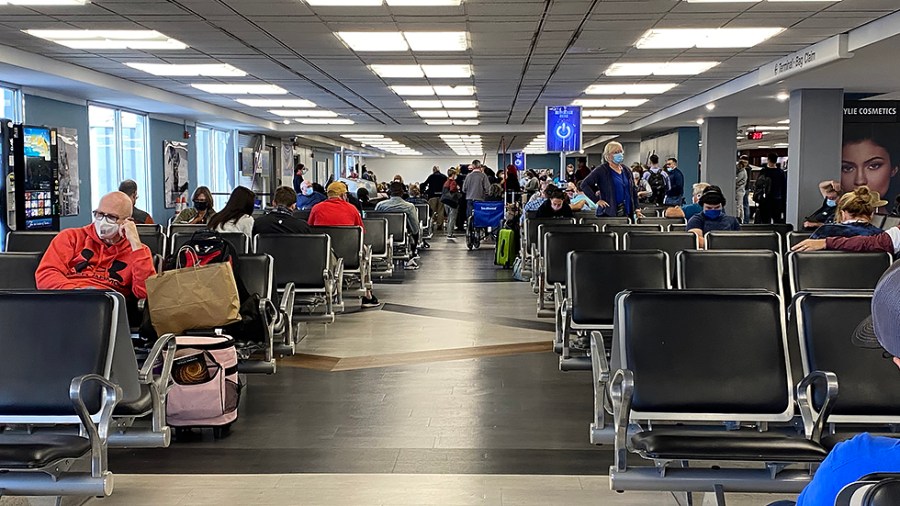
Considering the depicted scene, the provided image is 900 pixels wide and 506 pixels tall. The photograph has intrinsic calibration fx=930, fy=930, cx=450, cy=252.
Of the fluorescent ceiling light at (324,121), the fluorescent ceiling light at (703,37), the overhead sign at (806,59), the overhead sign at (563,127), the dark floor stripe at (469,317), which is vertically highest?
the fluorescent ceiling light at (324,121)

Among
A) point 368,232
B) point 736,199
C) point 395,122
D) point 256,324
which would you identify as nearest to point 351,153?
point 395,122

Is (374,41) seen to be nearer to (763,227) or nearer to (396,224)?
(396,224)

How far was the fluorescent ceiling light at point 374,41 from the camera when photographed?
992 centimetres

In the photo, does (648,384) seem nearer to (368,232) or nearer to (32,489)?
(32,489)

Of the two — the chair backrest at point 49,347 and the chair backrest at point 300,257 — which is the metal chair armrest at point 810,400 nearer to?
the chair backrest at point 49,347

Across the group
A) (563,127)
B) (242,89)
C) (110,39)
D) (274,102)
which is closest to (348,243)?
(110,39)

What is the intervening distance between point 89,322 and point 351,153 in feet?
148

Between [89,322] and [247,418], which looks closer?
[89,322]

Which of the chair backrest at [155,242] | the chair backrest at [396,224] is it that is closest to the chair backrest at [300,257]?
the chair backrest at [155,242]

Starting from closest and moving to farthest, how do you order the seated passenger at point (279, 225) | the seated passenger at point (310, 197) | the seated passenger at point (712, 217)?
1. the seated passenger at point (712, 217)
2. the seated passenger at point (279, 225)
3. the seated passenger at point (310, 197)

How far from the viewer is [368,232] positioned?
11125mm

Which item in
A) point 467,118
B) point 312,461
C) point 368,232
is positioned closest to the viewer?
point 312,461

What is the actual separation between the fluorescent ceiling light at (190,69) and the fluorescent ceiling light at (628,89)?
5.80 metres

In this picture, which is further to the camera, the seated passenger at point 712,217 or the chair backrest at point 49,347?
the seated passenger at point 712,217
